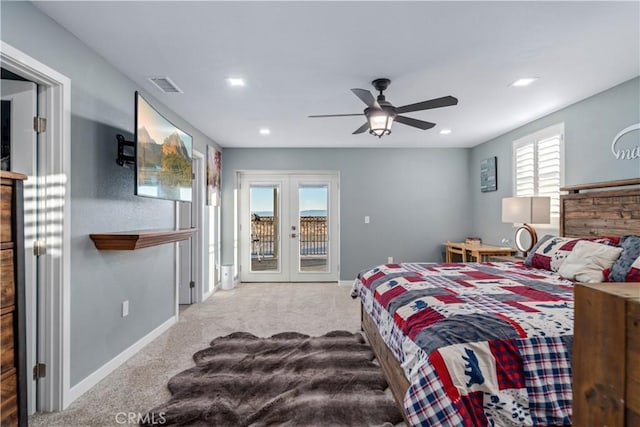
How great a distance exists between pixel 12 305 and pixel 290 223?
15.2ft

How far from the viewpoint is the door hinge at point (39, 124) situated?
2010mm

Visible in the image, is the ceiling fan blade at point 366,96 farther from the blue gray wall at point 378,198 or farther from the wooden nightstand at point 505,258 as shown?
the blue gray wall at point 378,198

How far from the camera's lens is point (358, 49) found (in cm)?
235

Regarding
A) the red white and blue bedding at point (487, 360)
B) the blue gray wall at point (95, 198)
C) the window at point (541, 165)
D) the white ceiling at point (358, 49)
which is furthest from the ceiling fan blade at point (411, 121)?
the blue gray wall at point (95, 198)

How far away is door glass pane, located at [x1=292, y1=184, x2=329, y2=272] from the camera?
5.91 metres

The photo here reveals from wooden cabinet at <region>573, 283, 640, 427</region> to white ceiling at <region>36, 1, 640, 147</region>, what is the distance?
181cm

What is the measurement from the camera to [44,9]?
6.26 ft

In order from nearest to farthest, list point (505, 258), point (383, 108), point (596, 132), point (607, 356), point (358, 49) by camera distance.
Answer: point (607, 356), point (358, 49), point (383, 108), point (596, 132), point (505, 258)

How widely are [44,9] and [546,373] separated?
10.5 ft

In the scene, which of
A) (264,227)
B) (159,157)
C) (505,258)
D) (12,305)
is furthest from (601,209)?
(264,227)

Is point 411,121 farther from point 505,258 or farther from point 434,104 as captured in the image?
point 505,258

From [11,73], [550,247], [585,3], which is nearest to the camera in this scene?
[585,3]

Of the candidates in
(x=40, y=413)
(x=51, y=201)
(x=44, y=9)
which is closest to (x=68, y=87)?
(x=44, y=9)

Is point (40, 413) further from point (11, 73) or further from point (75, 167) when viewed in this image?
point (11, 73)
